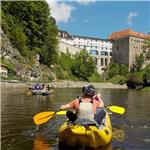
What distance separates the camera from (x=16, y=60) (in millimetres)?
76375

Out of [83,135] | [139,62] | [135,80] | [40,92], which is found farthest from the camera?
[139,62]

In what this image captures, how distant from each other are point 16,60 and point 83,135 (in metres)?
64.7

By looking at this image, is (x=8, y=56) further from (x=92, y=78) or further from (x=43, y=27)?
(x=92, y=78)

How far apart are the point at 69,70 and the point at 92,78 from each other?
10.7 m

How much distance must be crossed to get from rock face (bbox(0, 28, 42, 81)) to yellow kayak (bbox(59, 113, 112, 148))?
60.9 meters

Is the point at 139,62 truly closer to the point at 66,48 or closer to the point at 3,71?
the point at 66,48

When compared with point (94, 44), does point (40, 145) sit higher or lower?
lower

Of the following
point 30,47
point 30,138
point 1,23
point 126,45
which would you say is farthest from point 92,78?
point 30,138

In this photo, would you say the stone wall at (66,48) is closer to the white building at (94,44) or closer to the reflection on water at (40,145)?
the white building at (94,44)

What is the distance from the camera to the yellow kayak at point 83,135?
1295 cm

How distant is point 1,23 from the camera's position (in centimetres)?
7794

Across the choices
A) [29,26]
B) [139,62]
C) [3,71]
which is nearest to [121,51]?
[139,62]

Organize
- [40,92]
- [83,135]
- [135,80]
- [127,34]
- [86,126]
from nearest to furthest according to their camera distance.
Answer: [83,135] → [86,126] → [40,92] → [135,80] → [127,34]

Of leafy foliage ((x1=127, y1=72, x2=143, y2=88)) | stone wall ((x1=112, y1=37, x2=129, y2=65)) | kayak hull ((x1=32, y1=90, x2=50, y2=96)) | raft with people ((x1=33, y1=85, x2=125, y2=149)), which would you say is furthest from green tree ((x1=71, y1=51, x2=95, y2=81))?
raft with people ((x1=33, y1=85, x2=125, y2=149))
